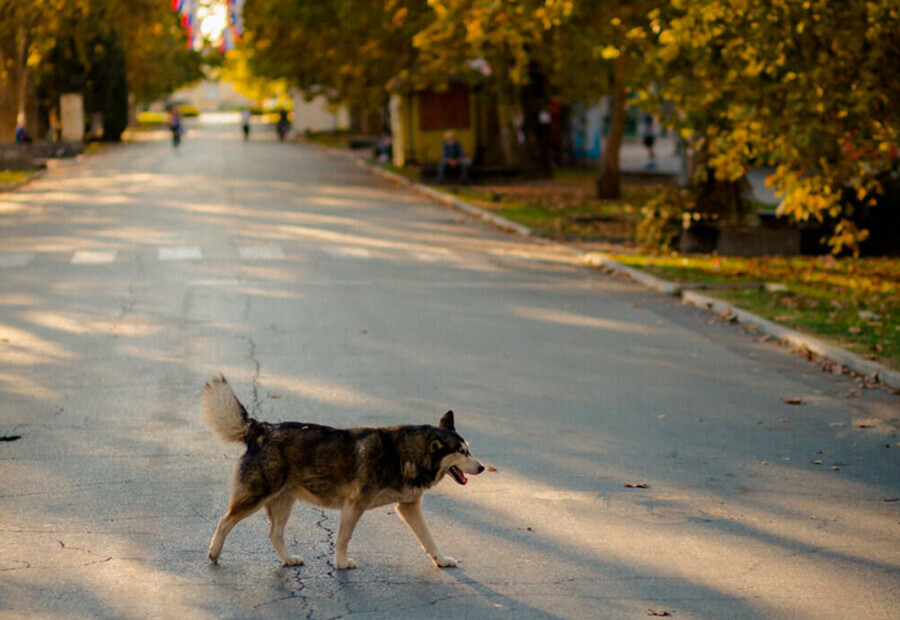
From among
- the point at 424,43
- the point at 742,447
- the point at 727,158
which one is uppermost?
the point at 424,43

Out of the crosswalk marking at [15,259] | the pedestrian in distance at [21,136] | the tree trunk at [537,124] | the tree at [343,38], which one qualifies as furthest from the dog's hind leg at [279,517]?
the pedestrian in distance at [21,136]

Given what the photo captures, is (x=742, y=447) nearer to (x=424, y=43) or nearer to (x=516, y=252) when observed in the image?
(x=516, y=252)

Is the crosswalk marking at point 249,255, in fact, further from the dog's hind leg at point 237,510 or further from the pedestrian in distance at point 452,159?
the pedestrian in distance at point 452,159

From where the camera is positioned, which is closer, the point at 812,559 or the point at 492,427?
the point at 812,559

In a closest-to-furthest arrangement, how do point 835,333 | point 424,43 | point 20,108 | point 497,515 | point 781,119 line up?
1. point 497,515
2. point 835,333
3. point 781,119
4. point 424,43
5. point 20,108

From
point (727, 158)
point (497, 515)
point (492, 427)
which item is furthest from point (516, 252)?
point (497, 515)

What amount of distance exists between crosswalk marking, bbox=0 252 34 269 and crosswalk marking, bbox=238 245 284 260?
3245mm

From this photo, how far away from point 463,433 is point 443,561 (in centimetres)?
327

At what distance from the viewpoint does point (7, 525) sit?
7.60m

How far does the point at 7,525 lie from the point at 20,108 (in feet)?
163

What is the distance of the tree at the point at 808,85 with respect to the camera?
16.5 metres

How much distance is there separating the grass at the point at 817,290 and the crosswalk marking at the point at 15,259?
902 centimetres

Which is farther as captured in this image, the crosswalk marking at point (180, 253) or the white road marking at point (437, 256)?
the white road marking at point (437, 256)

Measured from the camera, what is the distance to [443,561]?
6824mm
